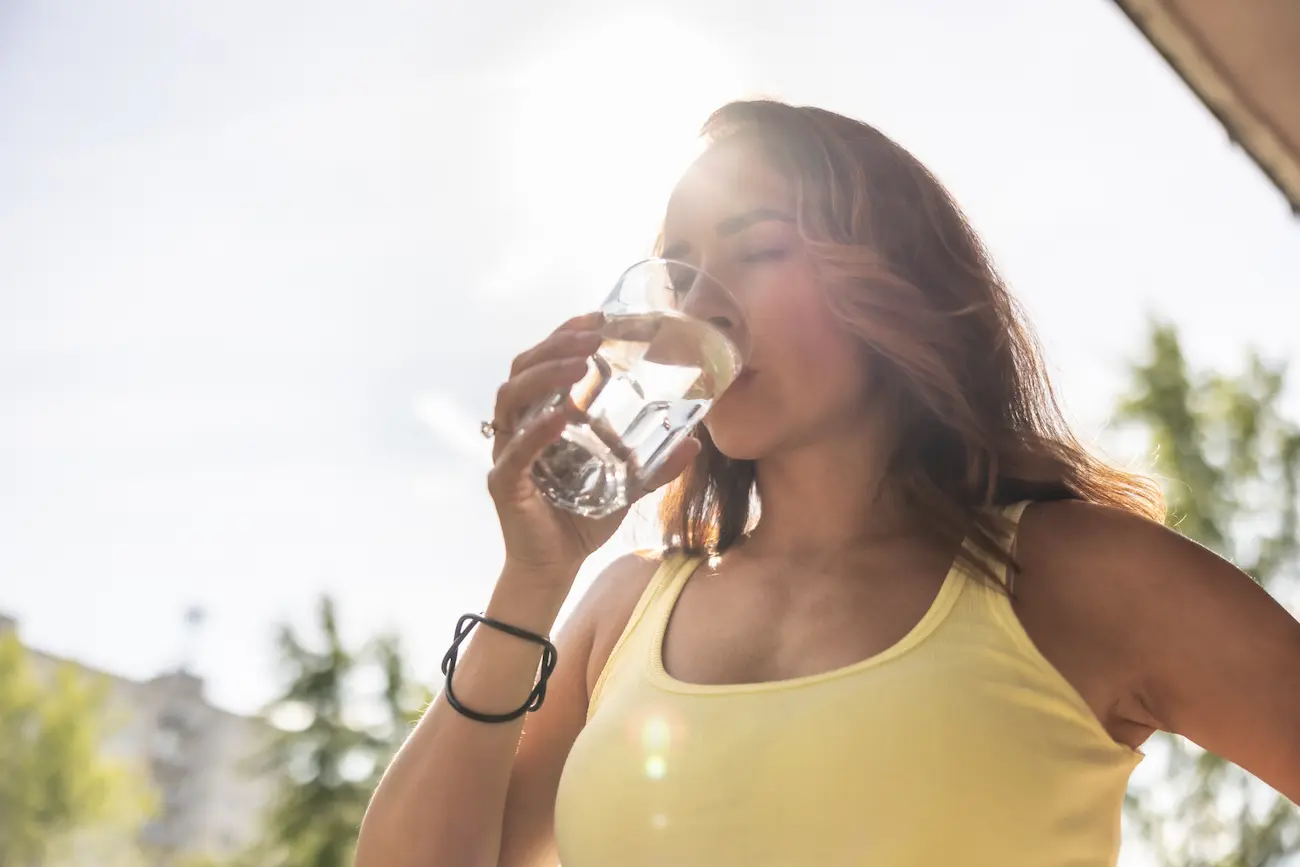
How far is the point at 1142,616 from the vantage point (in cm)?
133

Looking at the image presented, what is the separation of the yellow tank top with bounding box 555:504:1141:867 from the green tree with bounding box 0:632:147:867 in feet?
52.4

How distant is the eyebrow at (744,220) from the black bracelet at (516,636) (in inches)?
24.1

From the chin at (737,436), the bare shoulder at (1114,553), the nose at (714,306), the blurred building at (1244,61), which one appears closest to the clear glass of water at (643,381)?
the nose at (714,306)

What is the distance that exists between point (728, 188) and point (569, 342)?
0.47 m

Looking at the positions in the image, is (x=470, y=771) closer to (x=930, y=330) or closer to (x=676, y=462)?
(x=676, y=462)

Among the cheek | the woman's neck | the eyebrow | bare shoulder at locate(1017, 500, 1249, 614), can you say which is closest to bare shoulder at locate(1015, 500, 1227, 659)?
bare shoulder at locate(1017, 500, 1249, 614)

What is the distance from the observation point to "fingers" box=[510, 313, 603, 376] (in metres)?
1.38

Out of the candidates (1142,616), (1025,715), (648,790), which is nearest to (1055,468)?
(1142,616)

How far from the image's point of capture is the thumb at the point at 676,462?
1443 mm

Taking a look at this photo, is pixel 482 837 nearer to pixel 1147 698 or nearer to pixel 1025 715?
pixel 1025 715

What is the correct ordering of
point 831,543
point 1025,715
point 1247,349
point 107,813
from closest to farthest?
point 1025,715
point 831,543
point 1247,349
point 107,813

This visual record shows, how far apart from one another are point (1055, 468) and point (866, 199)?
495mm

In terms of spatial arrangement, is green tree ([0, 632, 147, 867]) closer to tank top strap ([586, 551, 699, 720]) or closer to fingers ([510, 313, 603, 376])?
tank top strap ([586, 551, 699, 720])

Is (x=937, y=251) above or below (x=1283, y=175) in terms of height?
above
